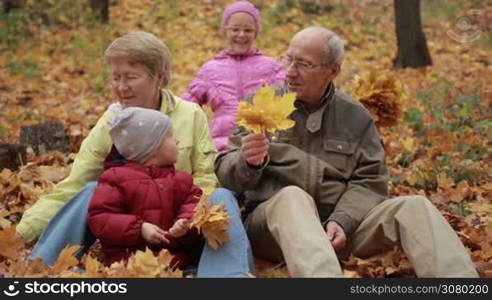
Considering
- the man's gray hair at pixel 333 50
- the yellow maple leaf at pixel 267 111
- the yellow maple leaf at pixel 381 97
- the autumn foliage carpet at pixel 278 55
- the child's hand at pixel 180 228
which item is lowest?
the autumn foliage carpet at pixel 278 55

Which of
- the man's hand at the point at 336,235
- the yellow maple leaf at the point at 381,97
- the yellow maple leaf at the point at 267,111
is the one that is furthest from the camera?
the yellow maple leaf at the point at 381,97

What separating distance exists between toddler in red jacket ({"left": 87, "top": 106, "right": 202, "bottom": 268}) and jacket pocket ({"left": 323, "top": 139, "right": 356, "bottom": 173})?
738 millimetres

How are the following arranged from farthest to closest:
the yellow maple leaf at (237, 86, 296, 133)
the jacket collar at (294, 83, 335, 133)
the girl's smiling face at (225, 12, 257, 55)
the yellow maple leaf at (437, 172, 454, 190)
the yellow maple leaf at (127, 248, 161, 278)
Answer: the girl's smiling face at (225, 12, 257, 55) → the yellow maple leaf at (437, 172, 454, 190) → the jacket collar at (294, 83, 335, 133) → the yellow maple leaf at (237, 86, 296, 133) → the yellow maple leaf at (127, 248, 161, 278)

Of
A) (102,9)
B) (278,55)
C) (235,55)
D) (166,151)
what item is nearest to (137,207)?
(166,151)

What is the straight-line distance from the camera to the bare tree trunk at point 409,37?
12.7 meters

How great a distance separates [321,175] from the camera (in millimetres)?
4223

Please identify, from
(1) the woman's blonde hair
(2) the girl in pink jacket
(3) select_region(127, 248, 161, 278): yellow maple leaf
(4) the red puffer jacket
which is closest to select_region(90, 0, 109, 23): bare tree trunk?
(2) the girl in pink jacket

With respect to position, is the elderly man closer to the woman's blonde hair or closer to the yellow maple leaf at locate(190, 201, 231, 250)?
the yellow maple leaf at locate(190, 201, 231, 250)

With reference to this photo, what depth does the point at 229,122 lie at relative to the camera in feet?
20.6

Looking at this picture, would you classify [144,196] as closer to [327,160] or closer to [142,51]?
[142,51]

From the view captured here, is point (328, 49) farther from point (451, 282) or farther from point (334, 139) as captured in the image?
point (451, 282)

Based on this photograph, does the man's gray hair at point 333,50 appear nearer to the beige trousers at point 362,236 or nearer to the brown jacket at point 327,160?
the brown jacket at point 327,160

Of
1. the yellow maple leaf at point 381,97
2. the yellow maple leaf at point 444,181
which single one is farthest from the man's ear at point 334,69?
the yellow maple leaf at point 444,181

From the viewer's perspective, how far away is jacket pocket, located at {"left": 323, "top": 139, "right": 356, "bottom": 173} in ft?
14.1
